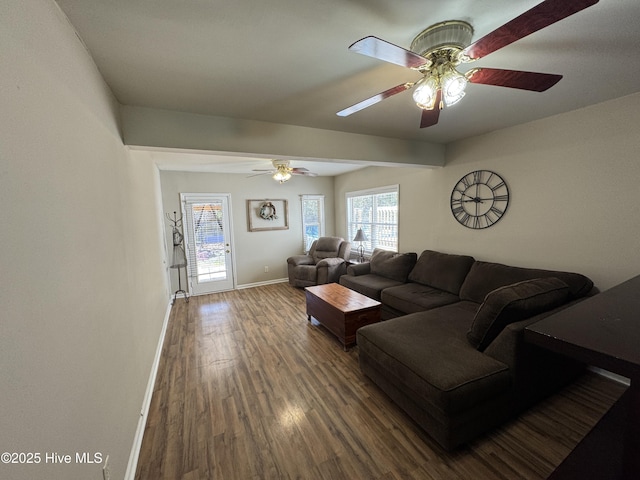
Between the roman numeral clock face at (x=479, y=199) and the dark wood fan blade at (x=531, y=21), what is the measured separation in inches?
91.6

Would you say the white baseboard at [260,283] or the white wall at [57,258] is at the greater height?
the white wall at [57,258]

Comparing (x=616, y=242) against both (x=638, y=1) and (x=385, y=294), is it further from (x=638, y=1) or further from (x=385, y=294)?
(x=385, y=294)

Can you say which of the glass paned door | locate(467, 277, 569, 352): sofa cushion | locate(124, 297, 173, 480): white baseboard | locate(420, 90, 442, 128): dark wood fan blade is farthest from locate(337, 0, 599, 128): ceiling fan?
the glass paned door

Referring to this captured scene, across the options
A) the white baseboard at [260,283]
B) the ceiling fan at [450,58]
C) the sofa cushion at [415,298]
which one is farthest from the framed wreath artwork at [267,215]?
the ceiling fan at [450,58]

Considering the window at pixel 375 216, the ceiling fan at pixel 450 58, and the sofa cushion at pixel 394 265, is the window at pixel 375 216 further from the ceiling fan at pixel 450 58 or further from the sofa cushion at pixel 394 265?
the ceiling fan at pixel 450 58

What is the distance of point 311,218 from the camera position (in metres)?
6.09

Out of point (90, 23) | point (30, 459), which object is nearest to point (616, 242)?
point (30, 459)

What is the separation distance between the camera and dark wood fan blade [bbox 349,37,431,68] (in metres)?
0.94

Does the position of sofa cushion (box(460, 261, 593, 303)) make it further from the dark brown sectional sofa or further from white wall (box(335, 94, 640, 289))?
white wall (box(335, 94, 640, 289))

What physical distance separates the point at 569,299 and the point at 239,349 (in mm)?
3242

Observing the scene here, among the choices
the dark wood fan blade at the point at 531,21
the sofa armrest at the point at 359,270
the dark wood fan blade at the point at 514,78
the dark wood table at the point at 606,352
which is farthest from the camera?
the sofa armrest at the point at 359,270

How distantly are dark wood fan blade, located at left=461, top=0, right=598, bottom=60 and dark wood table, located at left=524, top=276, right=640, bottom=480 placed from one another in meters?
0.96

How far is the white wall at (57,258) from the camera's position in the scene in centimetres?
68

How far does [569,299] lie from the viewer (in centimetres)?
208
